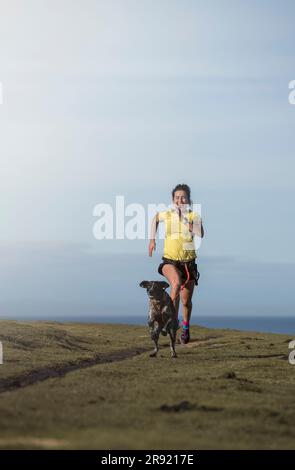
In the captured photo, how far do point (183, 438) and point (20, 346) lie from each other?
1856cm

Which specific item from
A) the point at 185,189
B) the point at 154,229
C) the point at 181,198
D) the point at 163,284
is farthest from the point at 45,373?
the point at 185,189

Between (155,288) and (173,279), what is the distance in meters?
1.10

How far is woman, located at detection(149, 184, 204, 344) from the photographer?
942 inches

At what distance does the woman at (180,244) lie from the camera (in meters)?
23.9

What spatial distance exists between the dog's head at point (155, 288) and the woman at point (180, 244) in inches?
31.3

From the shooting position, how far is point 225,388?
658 inches

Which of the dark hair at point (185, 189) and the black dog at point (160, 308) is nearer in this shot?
the black dog at point (160, 308)

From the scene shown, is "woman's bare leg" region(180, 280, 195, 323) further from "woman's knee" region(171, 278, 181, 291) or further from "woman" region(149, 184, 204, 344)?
"woman's knee" region(171, 278, 181, 291)

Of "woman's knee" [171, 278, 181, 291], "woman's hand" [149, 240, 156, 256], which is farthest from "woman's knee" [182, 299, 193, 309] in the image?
"woman's hand" [149, 240, 156, 256]

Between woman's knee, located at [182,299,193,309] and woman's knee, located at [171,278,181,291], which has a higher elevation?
woman's knee, located at [171,278,181,291]

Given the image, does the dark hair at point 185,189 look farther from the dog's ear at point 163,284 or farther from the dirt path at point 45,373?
the dirt path at point 45,373

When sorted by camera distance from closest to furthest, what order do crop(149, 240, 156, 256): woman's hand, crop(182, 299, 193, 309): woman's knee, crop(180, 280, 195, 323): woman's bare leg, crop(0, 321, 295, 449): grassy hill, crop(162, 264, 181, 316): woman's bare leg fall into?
crop(0, 321, 295, 449): grassy hill
crop(149, 240, 156, 256): woman's hand
crop(162, 264, 181, 316): woman's bare leg
crop(180, 280, 195, 323): woman's bare leg
crop(182, 299, 193, 309): woman's knee

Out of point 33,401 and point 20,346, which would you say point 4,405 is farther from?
point 20,346

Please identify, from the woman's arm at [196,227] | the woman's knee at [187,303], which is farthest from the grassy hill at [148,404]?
the woman's arm at [196,227]
